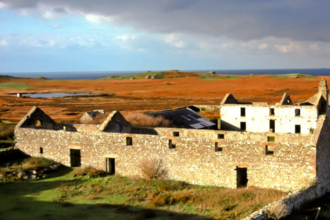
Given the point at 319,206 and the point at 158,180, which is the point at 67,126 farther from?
the point at 319,206

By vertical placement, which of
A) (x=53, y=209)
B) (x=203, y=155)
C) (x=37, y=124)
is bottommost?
(x=53, y=209)

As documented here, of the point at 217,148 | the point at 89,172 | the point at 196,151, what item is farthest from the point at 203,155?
the point at 89,172

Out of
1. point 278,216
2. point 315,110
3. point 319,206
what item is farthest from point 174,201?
point 315,110

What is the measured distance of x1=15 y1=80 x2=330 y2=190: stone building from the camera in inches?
623

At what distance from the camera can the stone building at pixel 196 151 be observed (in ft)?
51.9

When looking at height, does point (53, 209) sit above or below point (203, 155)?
below

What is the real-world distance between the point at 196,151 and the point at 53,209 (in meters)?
6.69

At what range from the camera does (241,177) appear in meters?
17.5

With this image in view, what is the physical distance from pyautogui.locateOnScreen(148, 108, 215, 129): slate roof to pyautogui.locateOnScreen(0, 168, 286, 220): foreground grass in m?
13.1

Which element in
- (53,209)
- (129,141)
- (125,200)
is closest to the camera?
(53,209)

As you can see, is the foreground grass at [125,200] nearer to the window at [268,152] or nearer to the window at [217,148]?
the window at [268,152]

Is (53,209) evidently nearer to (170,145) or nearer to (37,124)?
(170,145)

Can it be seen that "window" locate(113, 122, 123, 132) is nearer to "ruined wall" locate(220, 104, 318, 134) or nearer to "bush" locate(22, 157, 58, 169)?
"bush" locate(22, 157, 58, 169)

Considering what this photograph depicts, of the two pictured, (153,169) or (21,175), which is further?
(21,175)
